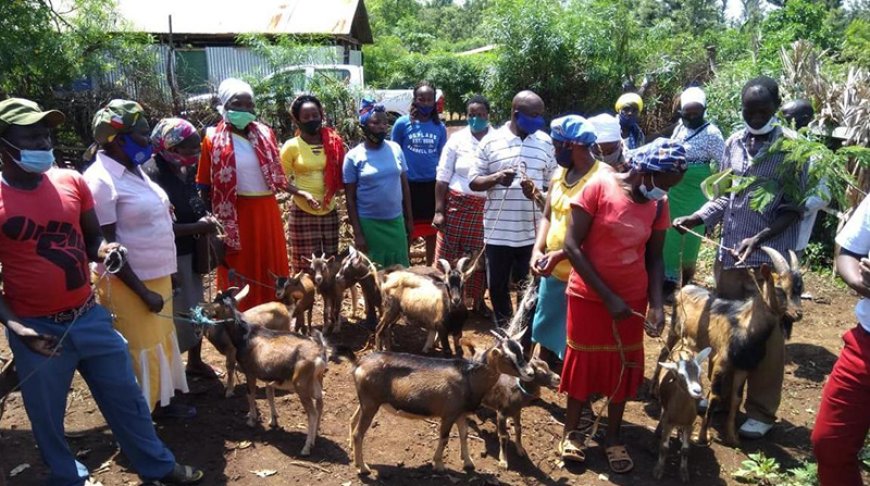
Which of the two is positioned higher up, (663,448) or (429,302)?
(429,302)

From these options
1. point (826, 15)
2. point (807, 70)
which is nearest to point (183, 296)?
point (807, 70)

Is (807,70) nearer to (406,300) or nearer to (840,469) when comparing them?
(406,300)

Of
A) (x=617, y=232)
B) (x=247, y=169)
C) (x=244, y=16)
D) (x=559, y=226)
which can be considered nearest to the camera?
(x=617, y=232)

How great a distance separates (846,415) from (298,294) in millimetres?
4333

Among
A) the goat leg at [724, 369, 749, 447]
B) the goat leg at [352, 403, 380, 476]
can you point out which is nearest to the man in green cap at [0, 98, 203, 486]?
the goat leg at [352, 403, 380, 476]

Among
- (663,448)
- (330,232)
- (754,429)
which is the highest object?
(330,232)

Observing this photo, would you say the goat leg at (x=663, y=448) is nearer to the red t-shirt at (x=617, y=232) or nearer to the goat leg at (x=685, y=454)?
the goat leg at (x=685, y=454)

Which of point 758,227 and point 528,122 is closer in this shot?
point 758,227

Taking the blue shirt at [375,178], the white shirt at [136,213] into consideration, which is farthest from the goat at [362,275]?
the white shirt at [136,213]

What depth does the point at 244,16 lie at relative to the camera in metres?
21.1

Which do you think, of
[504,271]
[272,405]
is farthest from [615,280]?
[272,405]

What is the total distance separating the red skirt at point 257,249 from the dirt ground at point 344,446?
87cm

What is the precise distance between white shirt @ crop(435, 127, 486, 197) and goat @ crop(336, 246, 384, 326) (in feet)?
3.67

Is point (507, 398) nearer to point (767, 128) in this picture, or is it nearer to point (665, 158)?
point (665, 158)
